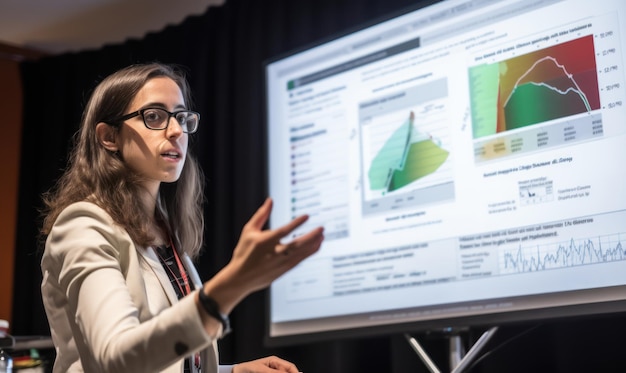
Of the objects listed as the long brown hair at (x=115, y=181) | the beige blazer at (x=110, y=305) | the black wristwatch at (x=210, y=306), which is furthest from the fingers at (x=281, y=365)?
the black wristwatch at (x=210, y=306)

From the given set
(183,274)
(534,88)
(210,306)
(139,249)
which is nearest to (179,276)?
(183,274)

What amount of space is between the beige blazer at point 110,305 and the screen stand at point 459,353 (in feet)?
3.09

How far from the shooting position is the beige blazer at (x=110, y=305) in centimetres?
113

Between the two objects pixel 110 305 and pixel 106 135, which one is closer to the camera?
pixel 110 305

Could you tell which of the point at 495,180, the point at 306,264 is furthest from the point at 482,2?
the point at 306,264

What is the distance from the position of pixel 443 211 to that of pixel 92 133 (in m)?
1.13

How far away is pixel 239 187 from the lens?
350 centimetres

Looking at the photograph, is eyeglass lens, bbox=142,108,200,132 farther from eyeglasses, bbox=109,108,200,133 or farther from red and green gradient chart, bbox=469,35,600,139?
red and green gradient chart, bbox=469,35,600,139

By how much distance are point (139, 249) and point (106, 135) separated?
29cm

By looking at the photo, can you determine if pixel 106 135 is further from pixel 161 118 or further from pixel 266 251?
pixel 266 251

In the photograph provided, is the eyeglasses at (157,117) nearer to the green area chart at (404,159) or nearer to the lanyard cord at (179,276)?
the lanyard cord at (179,276)

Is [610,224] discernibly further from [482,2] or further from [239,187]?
[239,187]

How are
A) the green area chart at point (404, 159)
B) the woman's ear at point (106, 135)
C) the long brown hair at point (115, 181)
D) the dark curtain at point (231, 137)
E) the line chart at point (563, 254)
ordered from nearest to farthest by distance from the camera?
the long brown hair at point (115, 181) → the woman's ear at point (106, 135) → the line chart at point (563, 254) → the green area chart at point (404, 159) → the dark curtain at point (231, 137)

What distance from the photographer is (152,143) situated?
1604 millimetres
